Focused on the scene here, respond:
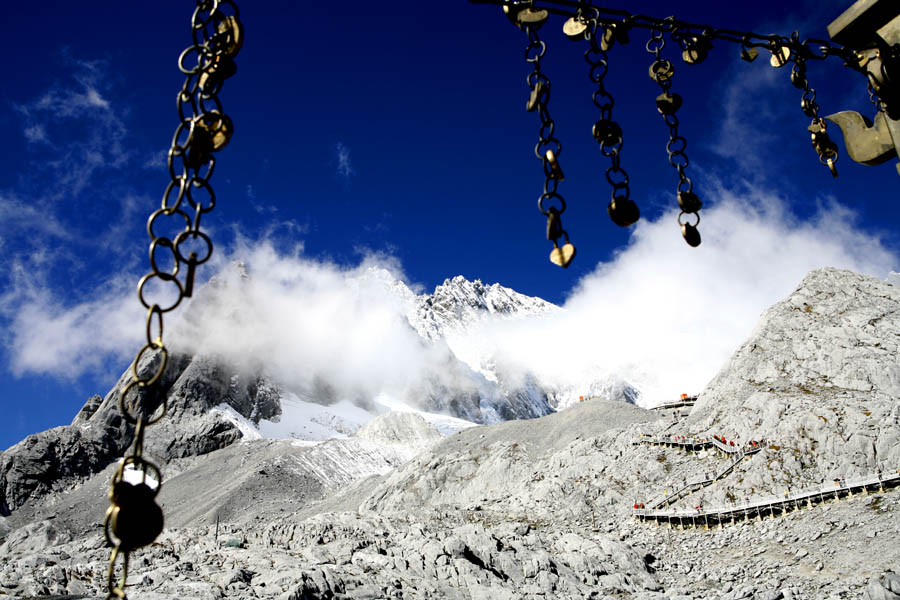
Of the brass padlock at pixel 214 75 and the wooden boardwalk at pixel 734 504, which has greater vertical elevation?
the brass padlock at pixel 214 75

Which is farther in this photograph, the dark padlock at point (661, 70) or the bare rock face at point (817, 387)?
the bare rock face at point (817, 387)

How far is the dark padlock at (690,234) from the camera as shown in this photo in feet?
19.6

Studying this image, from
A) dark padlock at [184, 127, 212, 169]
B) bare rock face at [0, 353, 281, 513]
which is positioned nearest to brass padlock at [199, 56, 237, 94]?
dark padlock at [184, 127, 212, 169]

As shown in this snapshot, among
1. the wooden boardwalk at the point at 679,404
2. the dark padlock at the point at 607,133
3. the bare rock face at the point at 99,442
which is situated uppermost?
the bare rock face at the point at 99,442

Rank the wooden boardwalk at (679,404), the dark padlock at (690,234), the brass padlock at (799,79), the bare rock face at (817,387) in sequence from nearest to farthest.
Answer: the dark padlock at (690,234) < the brass padlock at (799,79) < the bare rock face at (817,387) < the wooden boardwalk at (679,404)

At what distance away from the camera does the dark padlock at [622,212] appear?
530 cm

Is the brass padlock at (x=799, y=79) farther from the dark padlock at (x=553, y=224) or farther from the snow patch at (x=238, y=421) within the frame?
the snow patch at (x=238, y=421)

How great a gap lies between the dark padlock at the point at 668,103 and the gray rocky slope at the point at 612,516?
76.6 ft

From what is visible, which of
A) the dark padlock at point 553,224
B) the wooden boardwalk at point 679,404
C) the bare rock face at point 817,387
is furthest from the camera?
the wooden boardwalk at point 679,404

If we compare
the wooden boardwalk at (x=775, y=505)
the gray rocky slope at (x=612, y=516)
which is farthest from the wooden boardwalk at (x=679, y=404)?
the wooden boardwalk at (x=775, y=505)

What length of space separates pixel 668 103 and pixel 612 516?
140ft

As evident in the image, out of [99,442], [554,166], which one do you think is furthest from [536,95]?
[99,442]

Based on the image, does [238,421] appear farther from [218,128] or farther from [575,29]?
[218,128]

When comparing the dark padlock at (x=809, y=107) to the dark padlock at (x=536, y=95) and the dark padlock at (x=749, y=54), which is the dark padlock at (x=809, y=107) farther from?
the dark padlock at (x=536, y=95)
